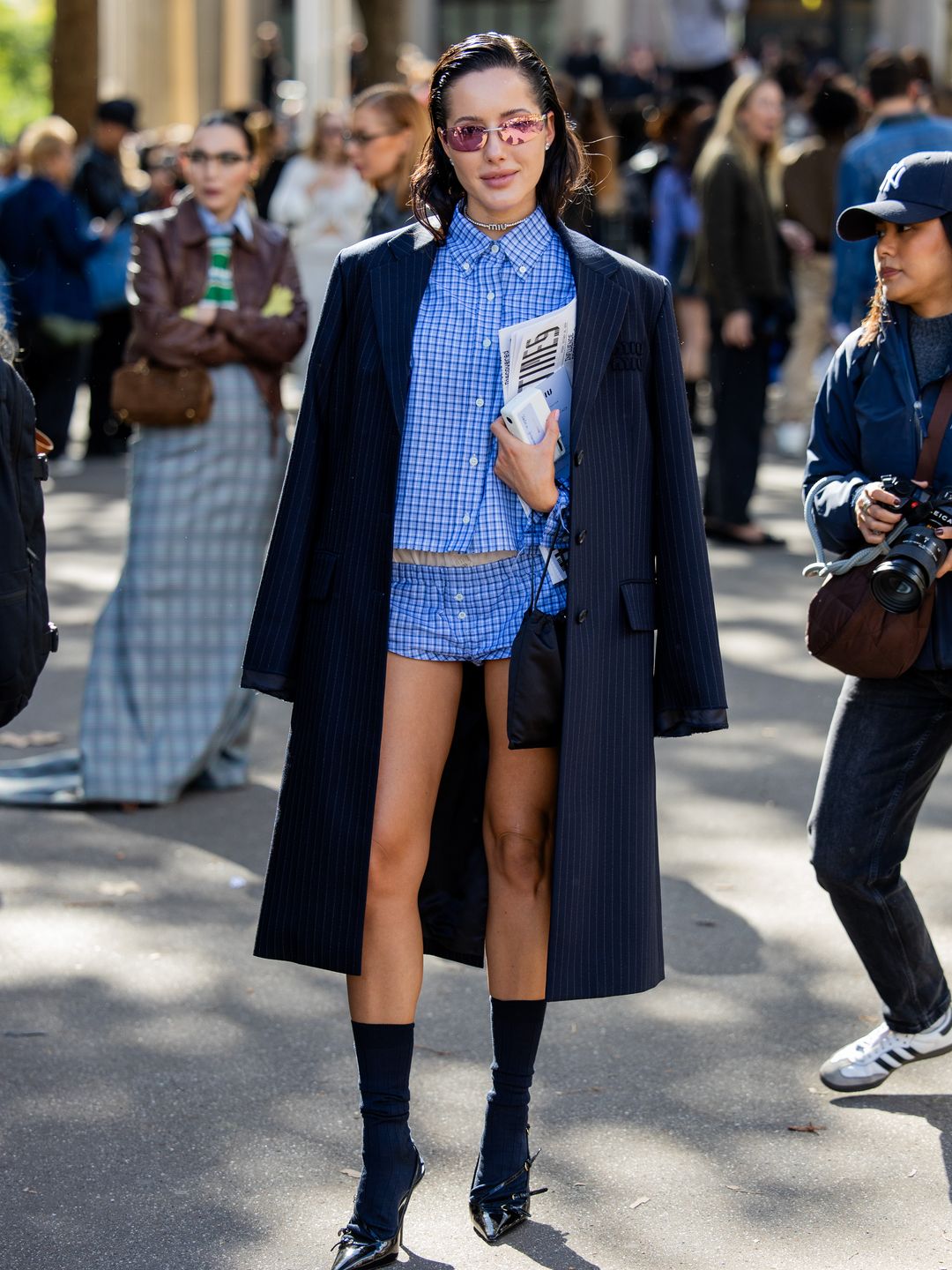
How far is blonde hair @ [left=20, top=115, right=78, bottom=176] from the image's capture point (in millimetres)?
12234

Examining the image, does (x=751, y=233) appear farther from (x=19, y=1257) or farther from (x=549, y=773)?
(x=19, y=1257)

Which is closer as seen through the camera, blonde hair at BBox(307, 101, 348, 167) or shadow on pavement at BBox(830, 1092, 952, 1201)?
shadow on pavement at BBox(830, 1092, 952, 1201)

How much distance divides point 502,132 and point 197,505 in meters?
3.20

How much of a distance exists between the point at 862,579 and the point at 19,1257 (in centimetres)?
202

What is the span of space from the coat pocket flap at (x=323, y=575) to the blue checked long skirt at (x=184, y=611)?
286 centimetres

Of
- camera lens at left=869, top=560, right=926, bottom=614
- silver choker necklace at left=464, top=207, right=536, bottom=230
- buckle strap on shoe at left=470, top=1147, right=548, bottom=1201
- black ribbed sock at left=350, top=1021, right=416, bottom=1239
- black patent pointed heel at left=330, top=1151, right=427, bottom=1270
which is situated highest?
silver choker necklace at left=464, top=207, right=536, bottom=230

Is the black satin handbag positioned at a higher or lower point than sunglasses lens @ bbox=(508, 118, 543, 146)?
lower

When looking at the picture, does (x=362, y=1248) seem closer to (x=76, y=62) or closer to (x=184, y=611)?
(x=184, y=611)

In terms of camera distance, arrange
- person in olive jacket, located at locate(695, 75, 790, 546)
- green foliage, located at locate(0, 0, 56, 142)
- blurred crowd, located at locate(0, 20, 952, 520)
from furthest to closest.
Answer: green foliage, located at locate(0, 0, 56, 142)
person in olive jacket, located at locate(695, 75, 790, 546)
blurred crowd, located at locate(0, 20, 952, 520)

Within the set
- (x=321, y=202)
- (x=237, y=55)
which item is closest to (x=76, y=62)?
(x=321, y=202)

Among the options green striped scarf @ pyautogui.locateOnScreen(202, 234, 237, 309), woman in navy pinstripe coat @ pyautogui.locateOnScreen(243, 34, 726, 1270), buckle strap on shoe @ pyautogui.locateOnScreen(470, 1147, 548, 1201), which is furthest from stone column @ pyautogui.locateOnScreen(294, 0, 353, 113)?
buckle strap on shoe @ pyautogui.locateOnScreen(470, 1147, 548, 1201)

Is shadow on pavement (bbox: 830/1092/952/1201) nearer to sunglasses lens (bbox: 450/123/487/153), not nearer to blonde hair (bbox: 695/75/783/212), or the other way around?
sunglasses lens (bbox: 450/123/487/153)

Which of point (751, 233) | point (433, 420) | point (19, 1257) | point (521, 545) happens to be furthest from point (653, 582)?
point (751, 233)

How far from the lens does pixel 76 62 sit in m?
17.7
